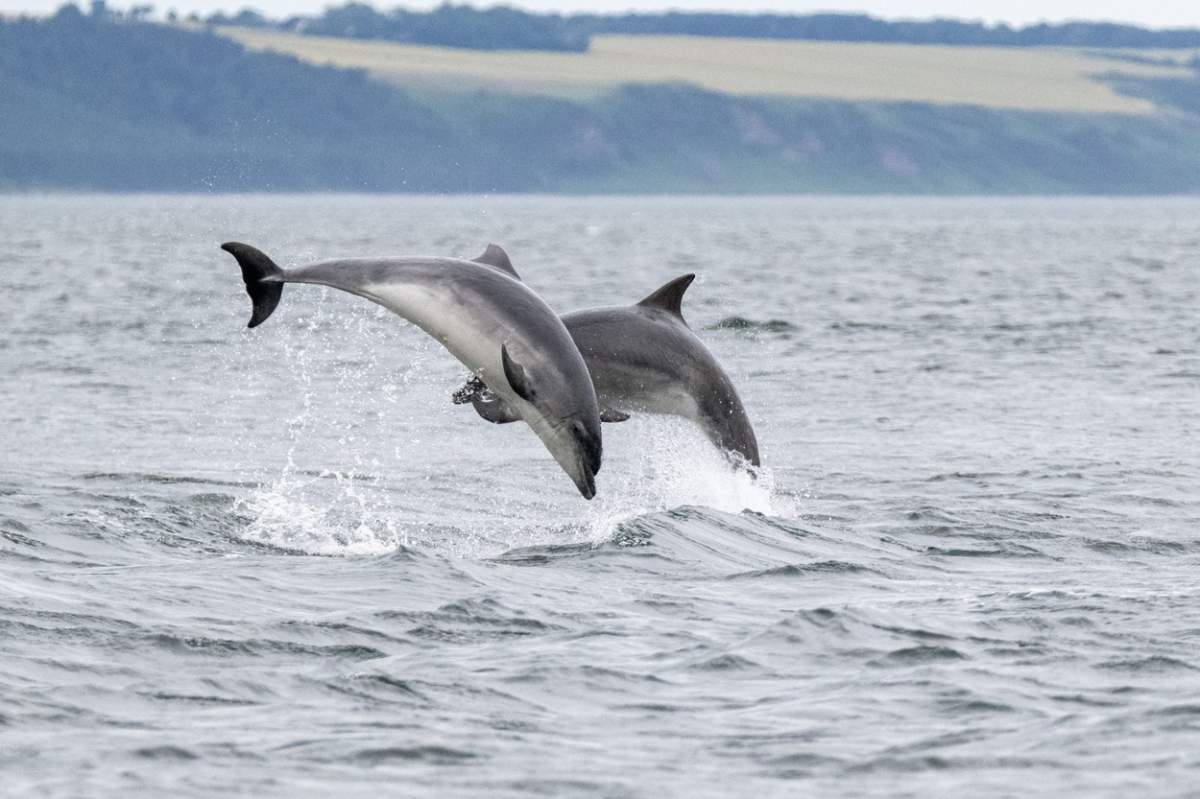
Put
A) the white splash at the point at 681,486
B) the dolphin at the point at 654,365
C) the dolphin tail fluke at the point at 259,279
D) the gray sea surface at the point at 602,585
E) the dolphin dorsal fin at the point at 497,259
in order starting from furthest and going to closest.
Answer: the white splash at the point at 681,486 < the dolphin at the point at 654,365 < the dolphin dorsal fin at the point at 497,259 < the dolphin tail fluke at the point at 259,279 < the gray sea surface at the point at 602,585

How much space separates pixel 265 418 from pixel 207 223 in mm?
124971

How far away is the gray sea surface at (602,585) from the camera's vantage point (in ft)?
31.8

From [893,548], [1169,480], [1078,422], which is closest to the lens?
[893,548]

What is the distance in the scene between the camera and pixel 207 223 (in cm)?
14788

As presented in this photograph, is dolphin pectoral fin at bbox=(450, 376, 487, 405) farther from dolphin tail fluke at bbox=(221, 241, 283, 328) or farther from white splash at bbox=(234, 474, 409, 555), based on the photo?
white splash at bbox=(234, 474, 409, 555)

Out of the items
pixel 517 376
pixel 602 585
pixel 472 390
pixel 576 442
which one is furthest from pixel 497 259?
pixel 602 585

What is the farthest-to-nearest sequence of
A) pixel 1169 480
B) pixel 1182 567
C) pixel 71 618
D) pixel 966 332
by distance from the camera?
pixel 966 332, pixel 1169 480, pixel 1182 567, pixel 71 618

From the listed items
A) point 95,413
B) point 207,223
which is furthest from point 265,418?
point 207,223

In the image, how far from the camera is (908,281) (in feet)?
196

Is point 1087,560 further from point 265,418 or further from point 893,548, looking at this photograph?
point 265,418

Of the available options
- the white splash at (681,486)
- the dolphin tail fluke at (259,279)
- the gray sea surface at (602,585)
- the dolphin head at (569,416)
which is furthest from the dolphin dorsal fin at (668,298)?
the dolphin tail fluke at (259,279)

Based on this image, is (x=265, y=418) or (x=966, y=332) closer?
Result: (x=265, y=418)

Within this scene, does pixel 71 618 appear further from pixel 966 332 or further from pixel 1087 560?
pixel 966 332

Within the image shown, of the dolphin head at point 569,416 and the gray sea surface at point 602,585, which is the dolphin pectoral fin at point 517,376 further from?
the gray sea surface at point 602,585
